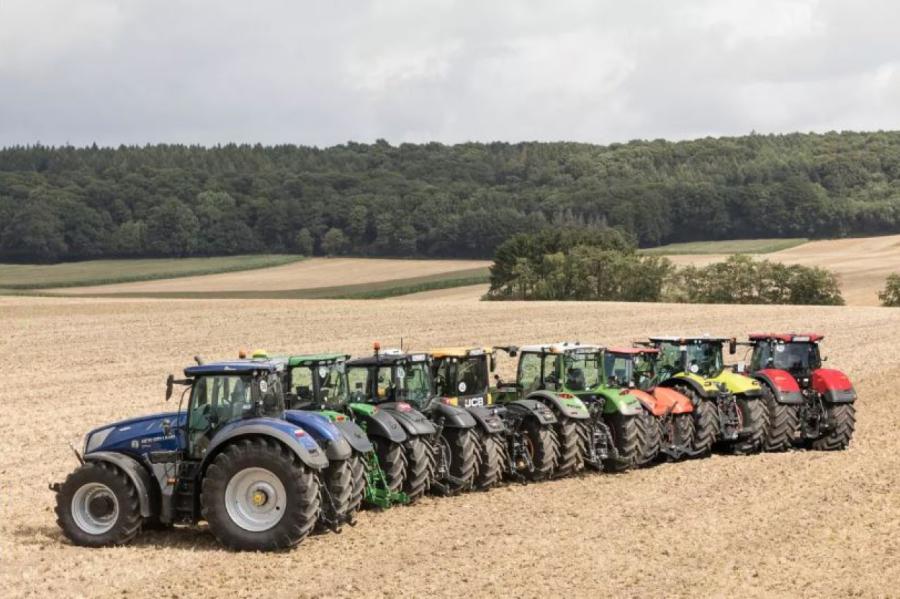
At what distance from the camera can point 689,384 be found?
2088 centimetres

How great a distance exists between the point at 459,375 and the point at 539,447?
5.13ft

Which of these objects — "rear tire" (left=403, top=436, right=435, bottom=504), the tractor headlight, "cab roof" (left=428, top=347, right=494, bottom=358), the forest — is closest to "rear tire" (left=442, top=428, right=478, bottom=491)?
"rear tire" (left=403, top=436, right=435, bottom=504)

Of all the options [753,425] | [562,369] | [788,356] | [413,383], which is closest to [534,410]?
[413,383]

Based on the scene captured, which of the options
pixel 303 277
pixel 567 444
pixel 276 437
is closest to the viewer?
pixel 276 437

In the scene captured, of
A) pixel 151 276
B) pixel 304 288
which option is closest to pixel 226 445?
pixel 304 288

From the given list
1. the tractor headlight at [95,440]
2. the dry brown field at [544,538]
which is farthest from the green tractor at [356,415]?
the tractor headlight at [95,440]

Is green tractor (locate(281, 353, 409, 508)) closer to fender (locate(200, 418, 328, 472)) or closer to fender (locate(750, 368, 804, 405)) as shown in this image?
fender (locate(200, 418, 328, 472))

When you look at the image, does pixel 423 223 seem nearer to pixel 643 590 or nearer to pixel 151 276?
pixel 151 276

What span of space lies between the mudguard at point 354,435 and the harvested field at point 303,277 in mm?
57578

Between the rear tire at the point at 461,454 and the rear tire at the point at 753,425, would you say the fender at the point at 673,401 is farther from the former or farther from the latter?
the rear tire at the point at 461,454

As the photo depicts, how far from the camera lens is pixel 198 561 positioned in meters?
12.4

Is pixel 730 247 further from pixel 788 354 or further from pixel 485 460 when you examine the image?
pixel 485 460

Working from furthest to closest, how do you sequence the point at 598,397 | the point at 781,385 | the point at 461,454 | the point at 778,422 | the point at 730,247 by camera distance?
the point at 730,247 → the point at 781,385 → the point at 778,422 → the point at 598,397 → the point at 461,454

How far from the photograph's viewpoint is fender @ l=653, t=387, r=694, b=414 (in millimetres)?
19781
